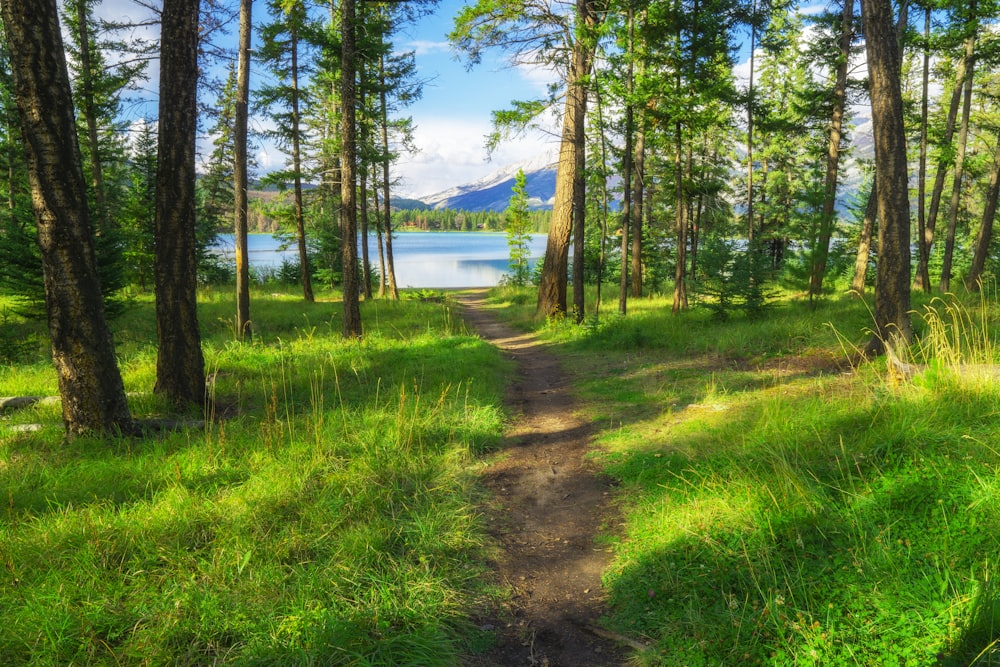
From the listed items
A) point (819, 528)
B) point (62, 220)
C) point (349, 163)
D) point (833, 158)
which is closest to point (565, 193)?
point (349, 163)

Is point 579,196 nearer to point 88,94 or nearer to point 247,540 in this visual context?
point 247,540

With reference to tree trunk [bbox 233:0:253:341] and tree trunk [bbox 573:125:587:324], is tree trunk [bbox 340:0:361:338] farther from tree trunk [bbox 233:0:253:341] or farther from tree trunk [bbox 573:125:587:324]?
tree trunk [bbox 573:125:587:324]

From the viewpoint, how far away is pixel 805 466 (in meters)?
3.65

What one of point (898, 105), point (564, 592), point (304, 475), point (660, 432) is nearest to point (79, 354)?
point (304, 475)

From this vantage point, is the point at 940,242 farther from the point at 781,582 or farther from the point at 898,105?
the point at 781,582

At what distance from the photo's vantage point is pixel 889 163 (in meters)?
6.86

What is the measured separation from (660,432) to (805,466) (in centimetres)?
199

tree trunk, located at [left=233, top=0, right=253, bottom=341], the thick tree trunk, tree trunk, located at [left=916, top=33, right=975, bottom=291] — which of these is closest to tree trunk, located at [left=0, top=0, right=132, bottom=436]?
the thick tree trunk

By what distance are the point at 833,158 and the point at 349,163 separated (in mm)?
15079

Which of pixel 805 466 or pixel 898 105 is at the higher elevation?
pixel 898 105

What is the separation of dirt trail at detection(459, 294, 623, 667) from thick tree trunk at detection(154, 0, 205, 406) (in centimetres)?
444

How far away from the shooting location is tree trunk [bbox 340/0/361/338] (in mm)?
10648

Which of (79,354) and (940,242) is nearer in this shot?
(79,354)

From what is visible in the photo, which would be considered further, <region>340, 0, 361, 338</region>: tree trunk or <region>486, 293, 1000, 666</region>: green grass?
<region>340, 0, 361, 338</region>: tree trunk
